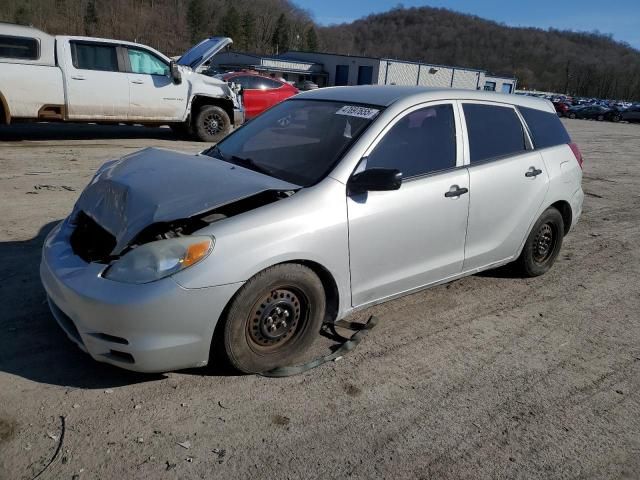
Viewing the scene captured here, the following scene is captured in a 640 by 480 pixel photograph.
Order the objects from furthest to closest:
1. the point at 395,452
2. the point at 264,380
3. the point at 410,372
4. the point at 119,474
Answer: the point at 410,372 < the point at 264,380 < the point at 395,452 < the point at 119,474

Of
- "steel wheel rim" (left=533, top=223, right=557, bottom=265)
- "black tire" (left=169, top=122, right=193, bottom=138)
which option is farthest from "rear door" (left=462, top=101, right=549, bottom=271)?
"black tire" (left=169, top=122, right=193, bottom=138)

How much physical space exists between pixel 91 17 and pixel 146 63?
298 ft

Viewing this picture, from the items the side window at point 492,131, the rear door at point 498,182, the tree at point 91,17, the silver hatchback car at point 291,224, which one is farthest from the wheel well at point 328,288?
the tree at point 91,17

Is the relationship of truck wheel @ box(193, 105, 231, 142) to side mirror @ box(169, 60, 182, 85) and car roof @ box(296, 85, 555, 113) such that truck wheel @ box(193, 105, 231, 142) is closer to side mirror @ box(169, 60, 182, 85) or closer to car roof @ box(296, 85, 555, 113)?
side mirror @ box(169, 60, 182, 85)

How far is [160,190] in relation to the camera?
10.2 feet

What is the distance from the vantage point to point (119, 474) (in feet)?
7.61

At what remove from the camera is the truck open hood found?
11.4 metres

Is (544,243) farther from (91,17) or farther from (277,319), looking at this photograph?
(91,17)

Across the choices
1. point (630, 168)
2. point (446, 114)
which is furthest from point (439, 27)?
point (446, 114)

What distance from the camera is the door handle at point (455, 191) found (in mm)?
3732

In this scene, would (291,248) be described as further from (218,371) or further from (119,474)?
(119,474)

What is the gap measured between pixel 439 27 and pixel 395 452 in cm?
17750

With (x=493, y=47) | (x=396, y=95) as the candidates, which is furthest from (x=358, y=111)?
(x=493, y=47)

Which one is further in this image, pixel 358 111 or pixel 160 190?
pixel 358 111
